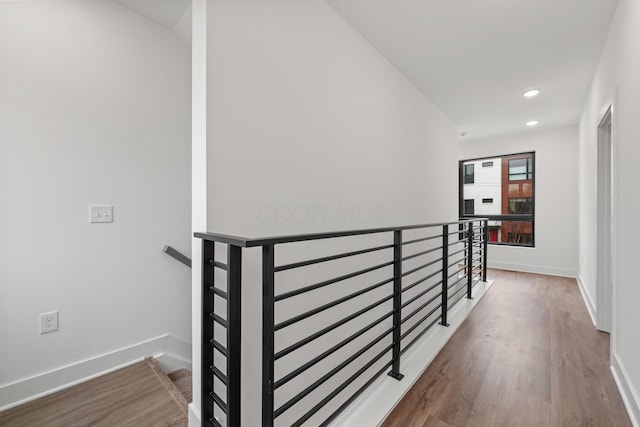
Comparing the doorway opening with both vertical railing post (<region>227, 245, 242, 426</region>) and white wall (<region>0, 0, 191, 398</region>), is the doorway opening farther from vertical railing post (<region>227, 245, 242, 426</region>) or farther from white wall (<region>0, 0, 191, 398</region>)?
white wall (<region>0, 0, 191, 398</region>)

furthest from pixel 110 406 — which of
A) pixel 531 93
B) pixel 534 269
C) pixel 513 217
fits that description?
pixel 513 217

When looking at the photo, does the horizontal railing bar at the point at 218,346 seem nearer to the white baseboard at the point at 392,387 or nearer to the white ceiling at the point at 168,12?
the white baseboard at the point at 392,387

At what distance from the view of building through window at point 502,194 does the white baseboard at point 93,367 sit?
542cm

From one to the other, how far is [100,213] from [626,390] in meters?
3.29

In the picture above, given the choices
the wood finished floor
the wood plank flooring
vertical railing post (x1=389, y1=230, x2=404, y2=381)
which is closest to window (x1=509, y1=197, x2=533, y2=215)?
the wood finished floor

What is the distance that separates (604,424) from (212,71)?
2.58m

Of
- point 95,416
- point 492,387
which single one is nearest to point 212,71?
point 95,416

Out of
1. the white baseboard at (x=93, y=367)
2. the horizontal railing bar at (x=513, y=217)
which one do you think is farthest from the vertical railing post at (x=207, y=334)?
the horizontal railing bar at (x=513, y=217)

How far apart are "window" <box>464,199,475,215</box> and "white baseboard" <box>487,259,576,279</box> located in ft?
Result: 3.44

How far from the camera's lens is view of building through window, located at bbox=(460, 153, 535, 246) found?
4.97m

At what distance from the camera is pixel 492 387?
1.74 m

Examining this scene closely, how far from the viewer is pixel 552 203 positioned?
4.64m

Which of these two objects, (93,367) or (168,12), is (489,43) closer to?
(168,12)

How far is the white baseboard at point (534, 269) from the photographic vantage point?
4.49 metres
